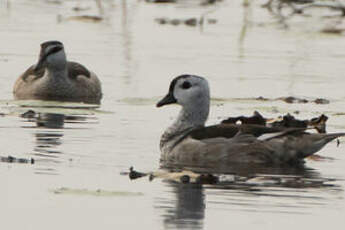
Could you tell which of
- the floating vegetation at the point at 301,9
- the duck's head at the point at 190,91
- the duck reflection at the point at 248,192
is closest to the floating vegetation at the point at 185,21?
the floating vegetation at the point at 301,9

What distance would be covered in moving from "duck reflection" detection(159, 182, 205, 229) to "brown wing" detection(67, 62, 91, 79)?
31.7 feet

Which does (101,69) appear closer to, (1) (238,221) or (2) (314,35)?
(2) (314,35)

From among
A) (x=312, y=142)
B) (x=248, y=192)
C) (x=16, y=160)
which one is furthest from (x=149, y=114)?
(x=248, y=192)

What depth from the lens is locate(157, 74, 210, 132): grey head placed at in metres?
18.4

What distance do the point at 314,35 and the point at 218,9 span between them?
22.1 feet

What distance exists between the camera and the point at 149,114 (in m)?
21.4

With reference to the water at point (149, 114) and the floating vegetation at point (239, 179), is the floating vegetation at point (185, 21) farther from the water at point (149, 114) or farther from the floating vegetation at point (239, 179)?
the floating vegetation at point (239, 179)

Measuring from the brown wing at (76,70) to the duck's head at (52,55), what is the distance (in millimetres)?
260

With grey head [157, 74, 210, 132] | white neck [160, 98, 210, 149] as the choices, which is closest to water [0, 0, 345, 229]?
white neck [160, 98, 210, 149]

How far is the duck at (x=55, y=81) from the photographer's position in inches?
960

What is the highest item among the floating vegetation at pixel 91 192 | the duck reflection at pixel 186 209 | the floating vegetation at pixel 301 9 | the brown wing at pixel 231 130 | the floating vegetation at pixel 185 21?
the floating vegetation at pixel 301 9

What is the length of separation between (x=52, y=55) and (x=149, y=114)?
13.3 feet

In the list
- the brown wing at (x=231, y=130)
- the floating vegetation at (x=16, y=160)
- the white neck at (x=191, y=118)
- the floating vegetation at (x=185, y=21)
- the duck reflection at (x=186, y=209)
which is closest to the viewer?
the duck reflection at (x=186, y=209)

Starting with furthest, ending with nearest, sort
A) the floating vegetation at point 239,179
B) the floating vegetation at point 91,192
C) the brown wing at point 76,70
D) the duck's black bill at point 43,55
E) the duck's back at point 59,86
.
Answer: the brown wing at point 76,70 → the duck's black bill at point 43,55 → the duck's back at point 59,86 → the floating vegetation at point 239,179 → the floating vegetation at point 91,192
